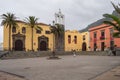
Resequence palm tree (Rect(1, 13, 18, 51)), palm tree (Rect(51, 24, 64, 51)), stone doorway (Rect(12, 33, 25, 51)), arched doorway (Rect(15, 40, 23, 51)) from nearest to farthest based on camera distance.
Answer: palm tree (Rect(1, 13, 18, 51)) < stone doorway (Rect(12, 33, 25, 51)) < arched doorway (Rect(15, 40, 23, 51)) < palm tree (Rect(51, 24, 64, 51))

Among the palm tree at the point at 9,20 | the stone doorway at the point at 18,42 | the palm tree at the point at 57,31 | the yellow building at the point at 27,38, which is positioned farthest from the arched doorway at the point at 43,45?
the palm tree at the point at 9,20

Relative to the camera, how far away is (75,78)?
1242cm

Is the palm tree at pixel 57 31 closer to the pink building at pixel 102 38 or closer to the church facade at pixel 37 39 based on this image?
the church facade at pixel 37 39

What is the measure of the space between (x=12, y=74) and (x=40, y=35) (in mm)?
32469

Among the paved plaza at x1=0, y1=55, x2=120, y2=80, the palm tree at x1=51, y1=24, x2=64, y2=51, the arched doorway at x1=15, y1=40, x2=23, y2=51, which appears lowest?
the paved plaza at x1=0, y1=55, x2=120, y2=80

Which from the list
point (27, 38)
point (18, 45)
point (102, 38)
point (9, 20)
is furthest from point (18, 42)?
point (102, 38)

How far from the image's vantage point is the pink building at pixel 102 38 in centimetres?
4578

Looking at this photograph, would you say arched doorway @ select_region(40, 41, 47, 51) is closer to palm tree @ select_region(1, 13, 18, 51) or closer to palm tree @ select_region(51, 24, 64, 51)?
palm tree @ select_region(51, 24, 64, 51)

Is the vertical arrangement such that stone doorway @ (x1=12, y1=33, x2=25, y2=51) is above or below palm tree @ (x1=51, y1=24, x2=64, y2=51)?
below

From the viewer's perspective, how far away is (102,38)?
4866 centimetres

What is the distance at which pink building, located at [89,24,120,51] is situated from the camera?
150ft

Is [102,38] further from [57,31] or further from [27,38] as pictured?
[27,38]

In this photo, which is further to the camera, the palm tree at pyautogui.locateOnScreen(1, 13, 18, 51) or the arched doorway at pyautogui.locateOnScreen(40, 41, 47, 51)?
Answer: the arched doorway at pyautogui.locateOnScreen(40, 41, 47, 51)

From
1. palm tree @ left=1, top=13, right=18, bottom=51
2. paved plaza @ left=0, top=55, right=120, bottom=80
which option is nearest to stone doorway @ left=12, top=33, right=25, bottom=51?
palm tree @ left=1, top=13, right=18, bottom=51
